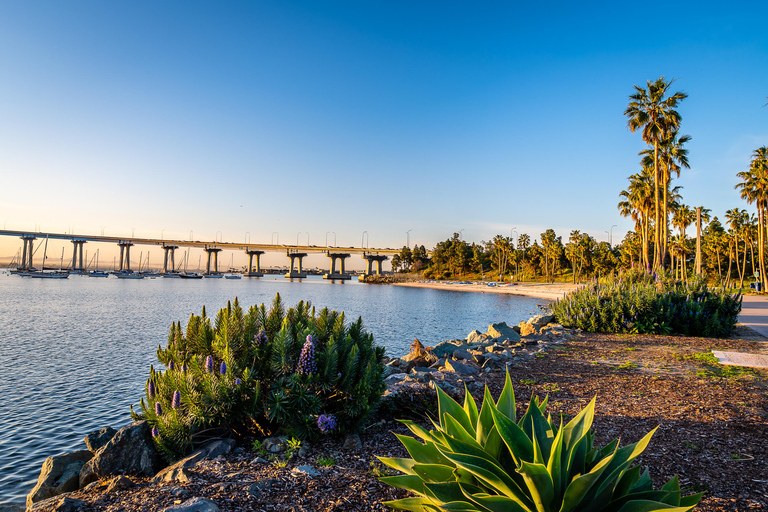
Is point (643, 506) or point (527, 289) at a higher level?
point (643, 506)

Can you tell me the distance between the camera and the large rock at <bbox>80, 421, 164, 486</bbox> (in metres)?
4.46

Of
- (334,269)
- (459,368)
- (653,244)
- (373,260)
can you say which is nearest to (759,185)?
(653,244)

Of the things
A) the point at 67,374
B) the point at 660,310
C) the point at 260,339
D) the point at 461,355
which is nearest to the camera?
the point at 260,339

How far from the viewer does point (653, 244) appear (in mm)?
60344

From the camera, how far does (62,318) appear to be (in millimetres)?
27453

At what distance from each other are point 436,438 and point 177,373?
123 inches

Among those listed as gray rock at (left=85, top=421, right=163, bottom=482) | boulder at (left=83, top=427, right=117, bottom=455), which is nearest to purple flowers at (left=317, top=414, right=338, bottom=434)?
gray rock at (left=85, top=421, right=163, bottom=482)

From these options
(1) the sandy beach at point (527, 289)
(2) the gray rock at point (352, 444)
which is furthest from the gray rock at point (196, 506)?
(1) the sandy beach at point (527, 289)

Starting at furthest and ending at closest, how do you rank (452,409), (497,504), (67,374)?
(67,374), (452,409), (497,504)

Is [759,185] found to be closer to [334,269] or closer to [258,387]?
[258,387]

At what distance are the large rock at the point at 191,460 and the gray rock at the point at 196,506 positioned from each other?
0.71 m

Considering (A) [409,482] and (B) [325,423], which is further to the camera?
(B) [325,423]

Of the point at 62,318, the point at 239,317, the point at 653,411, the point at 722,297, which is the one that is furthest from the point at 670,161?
the point at 62,318

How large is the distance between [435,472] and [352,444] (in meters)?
2.10
